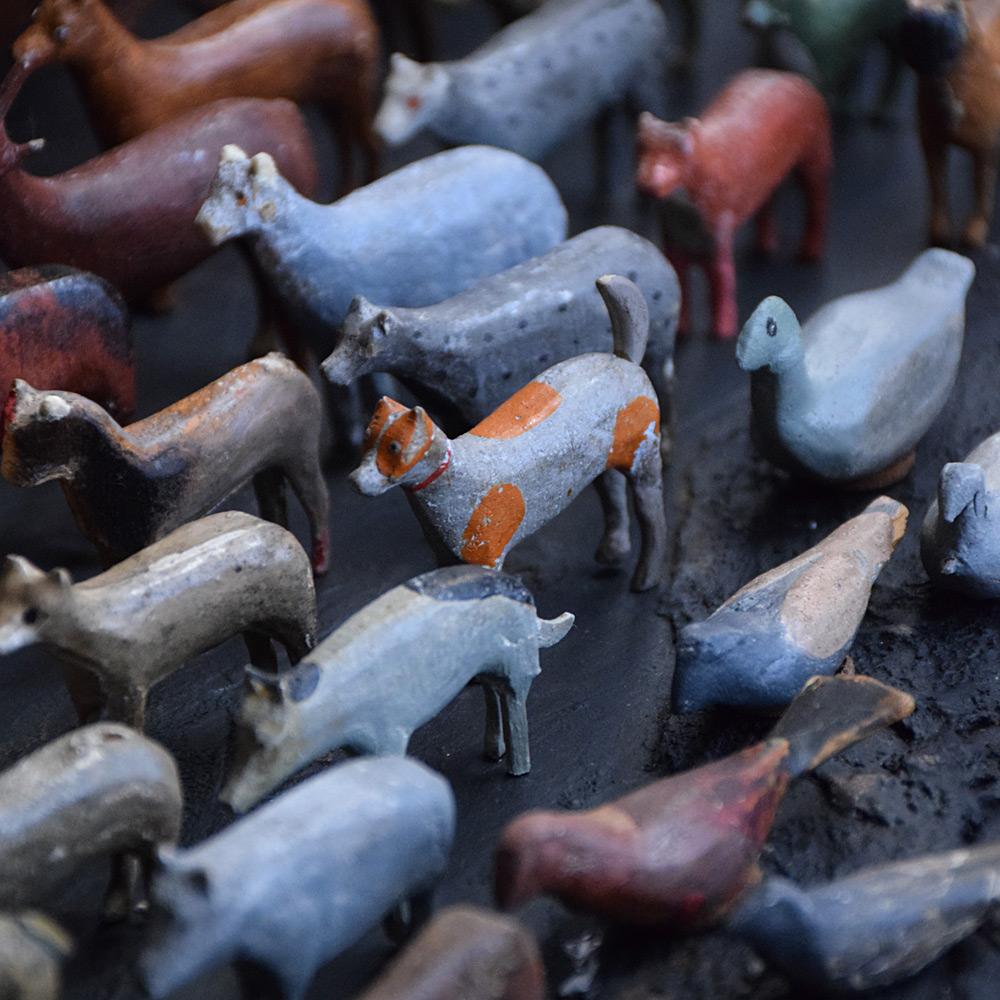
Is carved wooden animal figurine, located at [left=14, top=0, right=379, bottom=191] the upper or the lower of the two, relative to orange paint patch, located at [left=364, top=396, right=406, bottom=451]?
upper

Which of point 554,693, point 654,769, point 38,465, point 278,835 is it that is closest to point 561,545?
point 554,693

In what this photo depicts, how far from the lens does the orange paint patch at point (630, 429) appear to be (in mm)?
2295

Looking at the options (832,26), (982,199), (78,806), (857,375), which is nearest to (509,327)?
(857,375)

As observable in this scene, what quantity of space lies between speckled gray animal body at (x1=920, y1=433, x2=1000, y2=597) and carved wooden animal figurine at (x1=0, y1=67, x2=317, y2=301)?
1.48 metres

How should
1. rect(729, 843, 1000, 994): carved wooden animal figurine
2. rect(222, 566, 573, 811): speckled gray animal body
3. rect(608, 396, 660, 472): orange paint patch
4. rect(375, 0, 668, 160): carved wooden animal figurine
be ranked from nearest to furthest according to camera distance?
rect(729, 843, 1000, 994): carved wooden animal figurine → rect(222, 566, 573, 811): speckled gray animal body → rect(608, 396, 660, 472): orange paint patch → rect(375, 0, 668, 160): carved wooden animal figurine

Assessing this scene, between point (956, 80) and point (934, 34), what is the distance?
13 centimetres

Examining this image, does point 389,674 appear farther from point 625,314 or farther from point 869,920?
point 625,314

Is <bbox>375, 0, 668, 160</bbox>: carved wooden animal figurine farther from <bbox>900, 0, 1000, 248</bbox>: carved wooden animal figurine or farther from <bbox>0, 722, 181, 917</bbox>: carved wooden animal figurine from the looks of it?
<bbox>0, 722, 181, 917</bbox>: carved wooden animal figurine

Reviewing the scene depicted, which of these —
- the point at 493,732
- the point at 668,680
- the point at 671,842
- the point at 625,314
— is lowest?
the point at 668,680

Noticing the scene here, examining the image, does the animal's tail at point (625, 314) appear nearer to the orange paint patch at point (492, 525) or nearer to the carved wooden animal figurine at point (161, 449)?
the orange paint patch at point (492, 525)

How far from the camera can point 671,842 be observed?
171 cm

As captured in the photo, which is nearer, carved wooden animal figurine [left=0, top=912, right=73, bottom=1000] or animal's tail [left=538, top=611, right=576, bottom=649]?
carved wooden animal figurine [left=0, top=912, right=73, bottom=1000]

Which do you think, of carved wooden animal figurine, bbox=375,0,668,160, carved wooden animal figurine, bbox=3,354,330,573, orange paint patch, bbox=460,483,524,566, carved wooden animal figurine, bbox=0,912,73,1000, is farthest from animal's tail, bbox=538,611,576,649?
carved wooden animal figurine, bbox=375,0,668,160

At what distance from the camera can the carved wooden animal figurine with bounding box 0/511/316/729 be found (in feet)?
5.95
